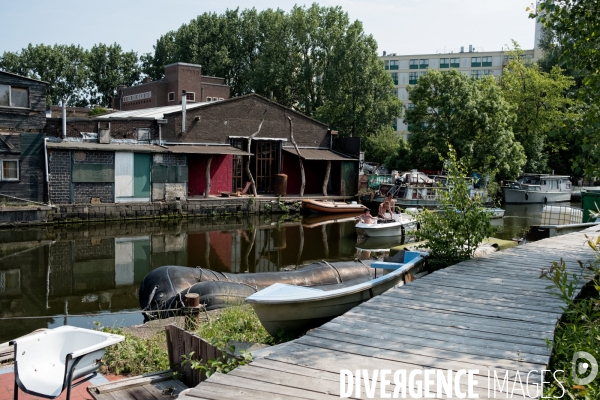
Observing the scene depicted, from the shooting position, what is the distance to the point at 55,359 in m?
5.66

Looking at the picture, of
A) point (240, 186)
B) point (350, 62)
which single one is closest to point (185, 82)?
point (350, 62)

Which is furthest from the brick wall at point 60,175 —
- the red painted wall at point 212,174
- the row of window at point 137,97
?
the row of window at point 137,97

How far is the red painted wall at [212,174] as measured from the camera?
2994 cm

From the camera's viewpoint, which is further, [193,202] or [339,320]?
[193,202]

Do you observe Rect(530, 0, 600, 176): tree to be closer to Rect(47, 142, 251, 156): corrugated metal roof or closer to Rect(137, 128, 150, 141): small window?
Rect(47, 142, 251, 156): corrugated metal roof

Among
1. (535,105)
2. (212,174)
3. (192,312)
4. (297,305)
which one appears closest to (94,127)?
(212,174)

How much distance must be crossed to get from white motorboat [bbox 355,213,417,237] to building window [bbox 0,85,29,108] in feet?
49.5

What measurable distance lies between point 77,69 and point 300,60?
937 inches

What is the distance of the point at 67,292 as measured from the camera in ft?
44.1

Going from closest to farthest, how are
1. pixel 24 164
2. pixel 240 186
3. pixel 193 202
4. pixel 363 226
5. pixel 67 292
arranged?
pixel 67 292 < pixel 363 226 < pixel 24 164 < pixel 193 202 < pixel 240 186

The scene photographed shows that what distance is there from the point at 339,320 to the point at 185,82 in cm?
4355

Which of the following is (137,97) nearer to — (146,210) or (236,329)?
(146,210)

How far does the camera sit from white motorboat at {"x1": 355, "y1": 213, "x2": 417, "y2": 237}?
22.5 metres

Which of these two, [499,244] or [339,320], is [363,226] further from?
[339,320]
